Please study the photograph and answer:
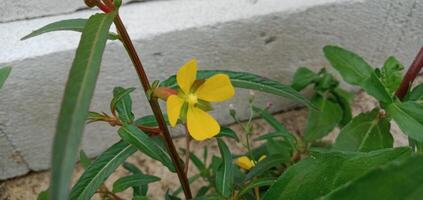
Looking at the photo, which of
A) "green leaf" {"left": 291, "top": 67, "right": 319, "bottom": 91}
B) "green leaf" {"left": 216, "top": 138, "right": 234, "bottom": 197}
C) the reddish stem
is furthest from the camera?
"green leaf" {"left": 291, "top": 67, "right": 319, "bottom": 91}

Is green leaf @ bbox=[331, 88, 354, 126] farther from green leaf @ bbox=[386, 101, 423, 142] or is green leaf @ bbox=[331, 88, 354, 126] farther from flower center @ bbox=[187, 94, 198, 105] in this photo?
flower center @ bbox=[187, 94, 198, 105]

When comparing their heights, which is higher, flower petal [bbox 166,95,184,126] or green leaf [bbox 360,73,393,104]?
flower petal [bbox 166,95,184,126]

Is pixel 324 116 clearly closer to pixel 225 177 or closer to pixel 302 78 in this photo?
pixel 302 78

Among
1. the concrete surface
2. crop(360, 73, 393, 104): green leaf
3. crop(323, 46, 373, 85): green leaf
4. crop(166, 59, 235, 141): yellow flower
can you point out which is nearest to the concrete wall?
the concrete surface

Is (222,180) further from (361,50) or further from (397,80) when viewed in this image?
(361,50)

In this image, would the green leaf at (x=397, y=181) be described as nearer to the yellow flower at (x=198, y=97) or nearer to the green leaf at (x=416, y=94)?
the yellow flower at (x=198, y=97)

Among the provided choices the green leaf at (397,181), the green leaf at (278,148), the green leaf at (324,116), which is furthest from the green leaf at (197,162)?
the green leaf at (397,181)

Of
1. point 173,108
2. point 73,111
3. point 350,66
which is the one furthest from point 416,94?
point 73,111

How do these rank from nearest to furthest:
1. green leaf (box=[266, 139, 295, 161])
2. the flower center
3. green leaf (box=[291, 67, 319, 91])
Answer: the flower center, green leaf (box=[266, 139, 295, 161]), green leaf (box=[291, 67, 319, 91])
